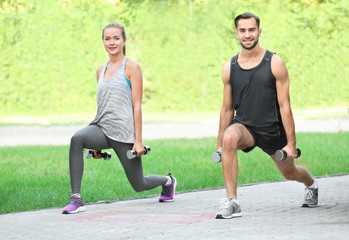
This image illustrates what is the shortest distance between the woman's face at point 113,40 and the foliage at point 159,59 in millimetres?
14081

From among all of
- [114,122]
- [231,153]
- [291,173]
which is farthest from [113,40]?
[291,173]

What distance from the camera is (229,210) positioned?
21.4ft

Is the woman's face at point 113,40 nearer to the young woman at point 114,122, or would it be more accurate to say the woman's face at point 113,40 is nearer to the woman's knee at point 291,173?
the young woman at point 114,122

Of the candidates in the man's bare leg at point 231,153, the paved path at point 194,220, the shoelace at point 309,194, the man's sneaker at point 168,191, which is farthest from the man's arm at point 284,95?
the man's sneaker at point 168,191

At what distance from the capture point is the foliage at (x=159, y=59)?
22.8 meters

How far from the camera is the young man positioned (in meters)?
6.57

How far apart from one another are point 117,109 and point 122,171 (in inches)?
191

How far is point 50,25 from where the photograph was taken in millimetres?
23031

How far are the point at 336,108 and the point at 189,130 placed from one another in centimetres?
698

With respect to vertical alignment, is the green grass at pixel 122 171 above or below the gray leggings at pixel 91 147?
below

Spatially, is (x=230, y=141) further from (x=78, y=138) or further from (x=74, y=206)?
(x=74, y=206)

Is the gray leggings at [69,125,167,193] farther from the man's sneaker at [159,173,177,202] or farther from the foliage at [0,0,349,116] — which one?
the foliage at [0,0,349,116]

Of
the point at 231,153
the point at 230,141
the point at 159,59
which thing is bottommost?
the point at 231,153

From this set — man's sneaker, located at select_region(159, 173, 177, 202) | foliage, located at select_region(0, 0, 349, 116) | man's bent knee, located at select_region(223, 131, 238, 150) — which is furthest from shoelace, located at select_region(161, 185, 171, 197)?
foliage, located at select_region(0, 0, 349, 116)
